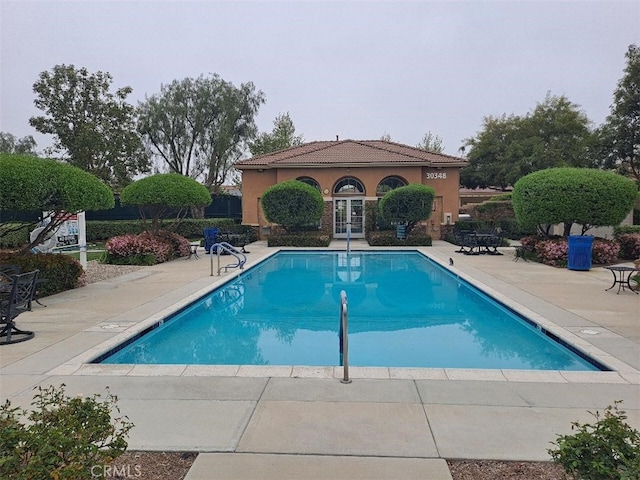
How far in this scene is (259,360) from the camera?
621 centimetres

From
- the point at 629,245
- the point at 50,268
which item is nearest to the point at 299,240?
the point at 50,268

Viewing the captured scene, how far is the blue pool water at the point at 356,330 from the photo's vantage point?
244 inches

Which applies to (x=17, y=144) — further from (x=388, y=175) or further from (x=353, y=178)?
(x=388, y=175)

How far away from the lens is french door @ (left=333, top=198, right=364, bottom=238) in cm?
2441

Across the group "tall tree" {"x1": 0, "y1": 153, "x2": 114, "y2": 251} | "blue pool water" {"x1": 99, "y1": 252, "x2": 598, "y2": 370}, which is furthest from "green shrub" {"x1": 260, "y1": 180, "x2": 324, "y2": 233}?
"tall tree" {"x1": 0, "y1": 153, "x2": 114, "y2": 251}

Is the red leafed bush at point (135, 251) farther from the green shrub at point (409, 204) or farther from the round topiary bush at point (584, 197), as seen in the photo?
the round topiary bush at point (584, 197)

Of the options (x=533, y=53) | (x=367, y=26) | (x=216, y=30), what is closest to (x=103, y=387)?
(x=216, y=30)

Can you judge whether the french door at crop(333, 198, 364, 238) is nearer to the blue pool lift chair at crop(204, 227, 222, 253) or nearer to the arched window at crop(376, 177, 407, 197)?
the arched window at crop(376, 177, 407, 197)

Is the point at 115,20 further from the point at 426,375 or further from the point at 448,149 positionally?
the point at 448,149

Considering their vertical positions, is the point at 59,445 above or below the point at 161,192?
below

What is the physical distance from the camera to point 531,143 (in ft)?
101

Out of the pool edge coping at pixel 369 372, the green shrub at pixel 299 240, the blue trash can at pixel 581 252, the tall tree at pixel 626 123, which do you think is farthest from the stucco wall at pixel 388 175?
the pool edge coping at pixel 369 372

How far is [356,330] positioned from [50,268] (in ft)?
22.7

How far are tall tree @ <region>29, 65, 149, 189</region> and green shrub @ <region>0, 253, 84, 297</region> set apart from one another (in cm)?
1672
